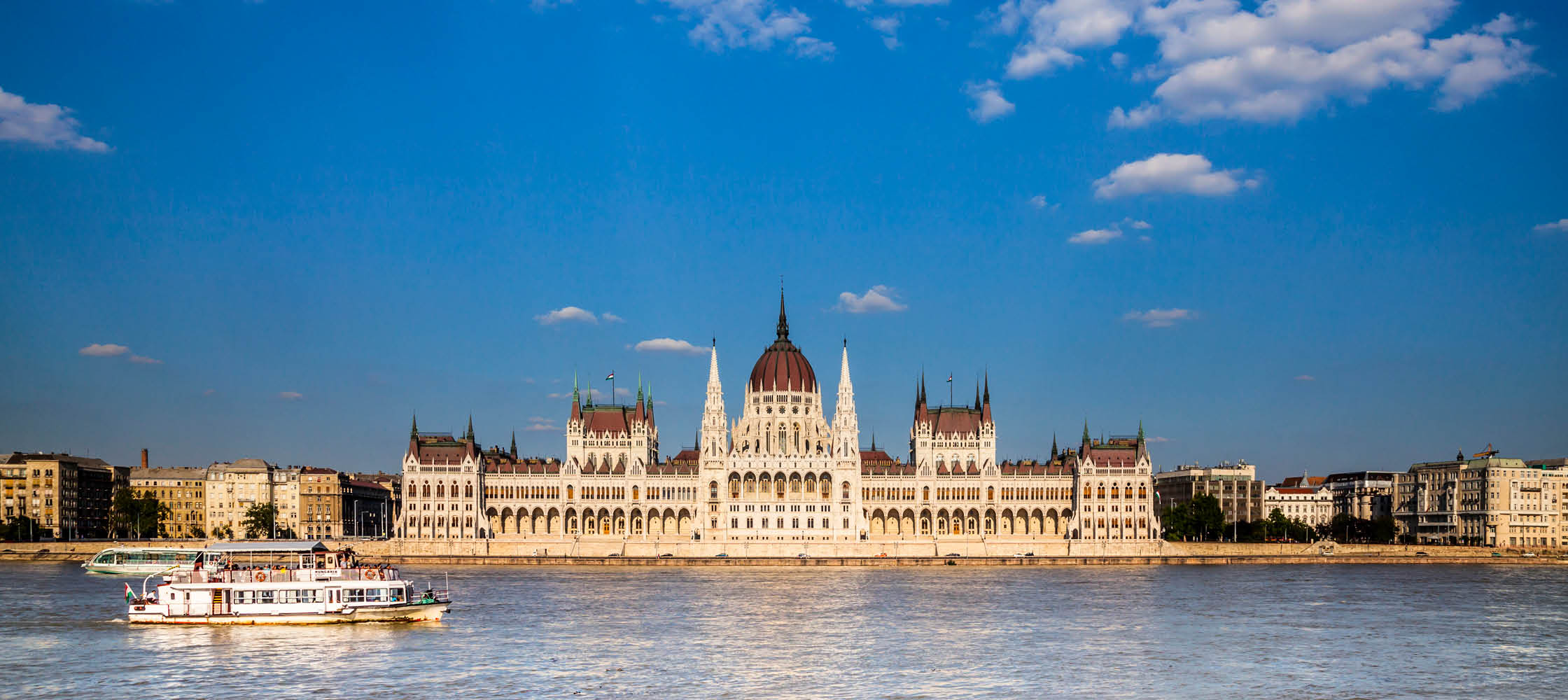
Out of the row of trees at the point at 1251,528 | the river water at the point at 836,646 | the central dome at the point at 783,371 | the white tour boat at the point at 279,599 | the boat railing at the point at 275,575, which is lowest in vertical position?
the row of trees at the point at 1251,528

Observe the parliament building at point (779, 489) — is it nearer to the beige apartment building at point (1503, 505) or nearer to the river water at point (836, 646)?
the beige apartment building at point (1503, 505)

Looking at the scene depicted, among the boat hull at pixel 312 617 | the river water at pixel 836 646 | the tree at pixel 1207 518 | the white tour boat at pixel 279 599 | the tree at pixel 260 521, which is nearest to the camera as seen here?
the river water at pixel 836 646

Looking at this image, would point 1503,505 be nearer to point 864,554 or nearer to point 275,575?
point 864,554

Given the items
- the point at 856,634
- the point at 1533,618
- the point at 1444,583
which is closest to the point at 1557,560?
the point at 1444,583

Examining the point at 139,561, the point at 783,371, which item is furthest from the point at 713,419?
the point at 139,561

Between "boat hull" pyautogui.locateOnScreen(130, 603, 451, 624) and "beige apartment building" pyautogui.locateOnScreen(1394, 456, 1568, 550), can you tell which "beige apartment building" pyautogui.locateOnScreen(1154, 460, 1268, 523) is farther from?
"boat hull" pyautogui.locateOnScreen(130, 603, 451, 624)

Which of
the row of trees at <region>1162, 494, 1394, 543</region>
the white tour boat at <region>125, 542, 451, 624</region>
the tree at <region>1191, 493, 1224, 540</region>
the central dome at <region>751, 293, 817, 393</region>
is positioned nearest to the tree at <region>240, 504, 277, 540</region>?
the central dome at <region>751, 293, 817, 393</region>

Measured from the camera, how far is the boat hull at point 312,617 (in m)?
64.7

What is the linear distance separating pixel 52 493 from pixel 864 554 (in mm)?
88411

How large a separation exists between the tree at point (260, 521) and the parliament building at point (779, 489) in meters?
15.0

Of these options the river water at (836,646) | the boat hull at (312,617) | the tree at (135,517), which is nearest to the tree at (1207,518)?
the river water at (836,646)

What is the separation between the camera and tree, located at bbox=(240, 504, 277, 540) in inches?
6201

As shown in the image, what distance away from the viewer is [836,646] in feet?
199

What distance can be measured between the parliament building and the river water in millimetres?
→ 58560
